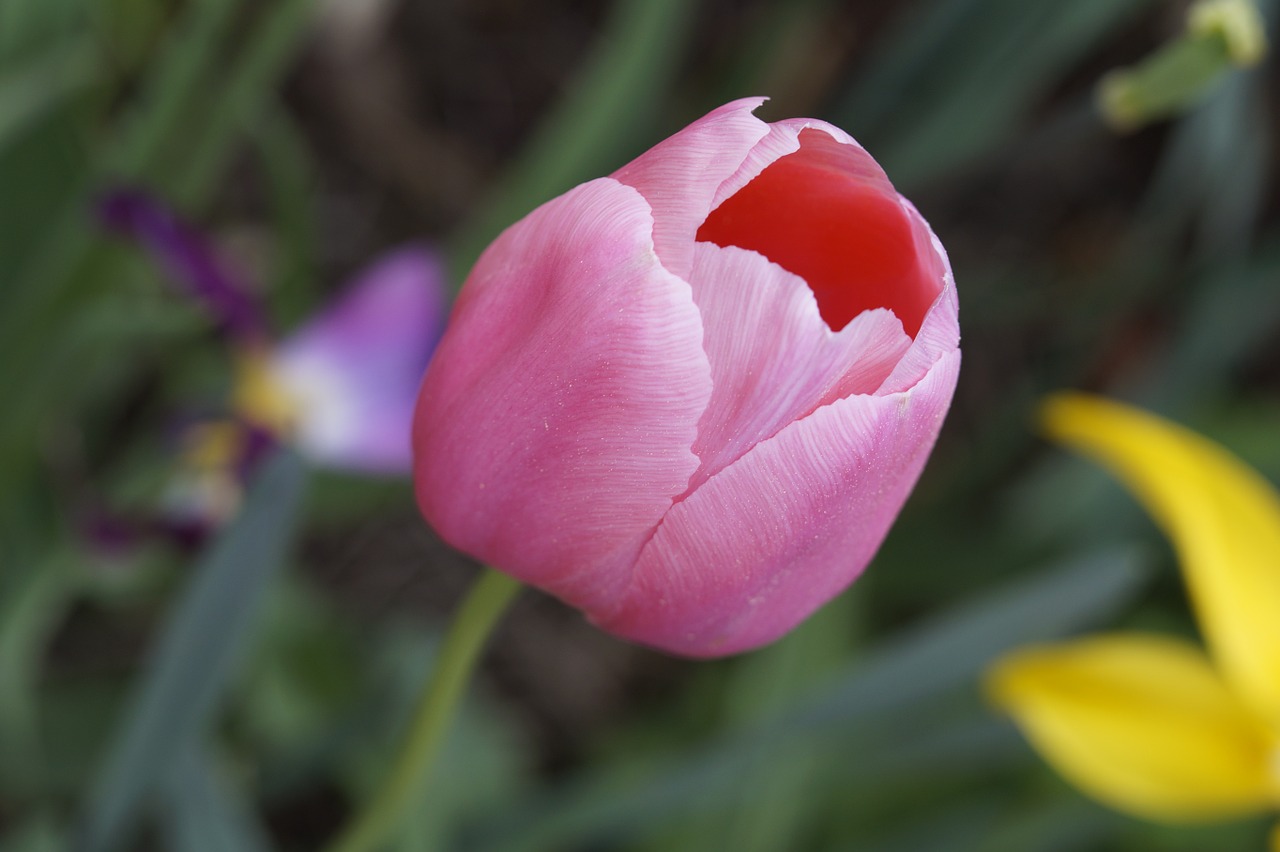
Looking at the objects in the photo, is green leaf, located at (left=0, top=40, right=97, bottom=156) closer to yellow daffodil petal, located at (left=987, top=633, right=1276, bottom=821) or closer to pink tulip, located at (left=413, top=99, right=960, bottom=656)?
pink tulip, located at (left=413, top=99, right=960, bottom=656)

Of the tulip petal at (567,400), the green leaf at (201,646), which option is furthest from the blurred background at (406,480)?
the tulip petal at (567,400)

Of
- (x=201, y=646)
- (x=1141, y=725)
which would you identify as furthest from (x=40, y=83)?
(x=1141, y=725)

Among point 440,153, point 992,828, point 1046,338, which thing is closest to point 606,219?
point 992,828

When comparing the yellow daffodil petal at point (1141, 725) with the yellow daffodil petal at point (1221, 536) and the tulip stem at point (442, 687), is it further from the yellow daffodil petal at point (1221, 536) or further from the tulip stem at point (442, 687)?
the tulip stem at point (442, 687)

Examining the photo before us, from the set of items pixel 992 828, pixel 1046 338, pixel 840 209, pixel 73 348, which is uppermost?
pixel 840 209

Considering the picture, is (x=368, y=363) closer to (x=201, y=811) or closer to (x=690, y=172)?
(x=201, y=811)

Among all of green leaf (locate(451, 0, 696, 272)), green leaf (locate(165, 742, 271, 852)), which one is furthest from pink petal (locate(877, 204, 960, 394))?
green leaf (locate(451, 0, 696, 272))

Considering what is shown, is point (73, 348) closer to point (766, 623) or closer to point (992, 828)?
point (766, 623)
